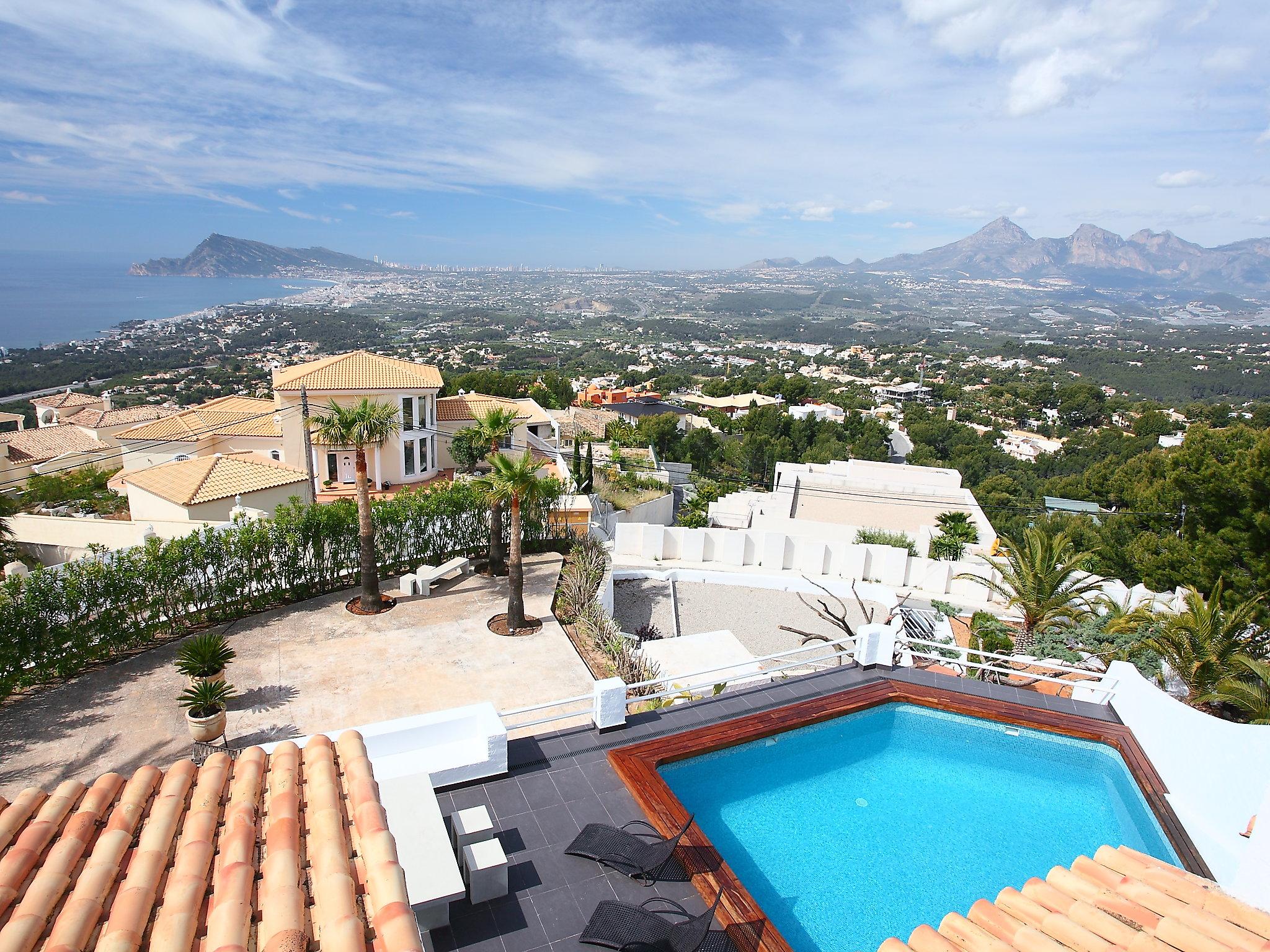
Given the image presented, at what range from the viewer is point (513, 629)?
11961 millimetres

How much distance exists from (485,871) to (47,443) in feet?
132

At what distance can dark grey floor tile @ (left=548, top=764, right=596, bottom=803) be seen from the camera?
6.55m

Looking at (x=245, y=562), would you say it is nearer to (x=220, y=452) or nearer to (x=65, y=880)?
(x=65, y=880)

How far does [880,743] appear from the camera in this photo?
8.55 m

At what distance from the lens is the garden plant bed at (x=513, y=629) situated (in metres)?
Answer: 11.9

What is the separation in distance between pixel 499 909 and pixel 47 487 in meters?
28.4

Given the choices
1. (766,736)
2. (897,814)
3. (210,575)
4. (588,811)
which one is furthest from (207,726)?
(897,814)

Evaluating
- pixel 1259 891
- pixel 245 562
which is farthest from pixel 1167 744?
pixel 245 562

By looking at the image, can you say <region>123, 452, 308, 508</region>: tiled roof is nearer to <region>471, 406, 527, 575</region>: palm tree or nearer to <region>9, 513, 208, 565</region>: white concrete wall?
<region>9, 513, 208, 565</region>: white concrete wall

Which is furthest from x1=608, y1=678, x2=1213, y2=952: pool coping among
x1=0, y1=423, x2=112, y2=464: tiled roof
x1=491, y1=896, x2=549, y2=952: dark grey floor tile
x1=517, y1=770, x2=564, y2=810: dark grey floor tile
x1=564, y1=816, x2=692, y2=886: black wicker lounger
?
x1=0, y1=423, x2=112, y2=464: tiled roof

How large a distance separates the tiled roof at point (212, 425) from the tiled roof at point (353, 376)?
2661 mm

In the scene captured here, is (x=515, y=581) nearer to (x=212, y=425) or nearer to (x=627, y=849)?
(x=627, y=849)

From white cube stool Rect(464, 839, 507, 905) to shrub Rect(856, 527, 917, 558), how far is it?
1521 cm

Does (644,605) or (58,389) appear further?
(58,389)
